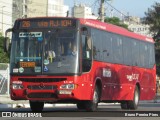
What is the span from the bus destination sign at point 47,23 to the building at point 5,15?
113 m

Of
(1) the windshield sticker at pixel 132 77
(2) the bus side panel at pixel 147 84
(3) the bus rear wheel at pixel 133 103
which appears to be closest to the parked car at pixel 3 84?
(2) the bus side panel at pixel 147 84

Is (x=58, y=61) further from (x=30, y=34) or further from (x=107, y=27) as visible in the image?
(x=107, y=27)

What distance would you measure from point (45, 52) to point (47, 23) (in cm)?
123

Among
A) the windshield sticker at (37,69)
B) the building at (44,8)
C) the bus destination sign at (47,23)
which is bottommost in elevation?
the windshield sticker at (37,69)

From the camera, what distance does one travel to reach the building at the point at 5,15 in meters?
137

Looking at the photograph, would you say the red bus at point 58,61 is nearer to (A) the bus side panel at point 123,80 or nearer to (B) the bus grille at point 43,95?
(B) the bus grille at point 43,95

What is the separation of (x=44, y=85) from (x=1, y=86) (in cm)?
1890

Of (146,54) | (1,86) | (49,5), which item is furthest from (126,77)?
(49,5)

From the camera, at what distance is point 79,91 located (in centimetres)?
2172

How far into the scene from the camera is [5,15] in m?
140

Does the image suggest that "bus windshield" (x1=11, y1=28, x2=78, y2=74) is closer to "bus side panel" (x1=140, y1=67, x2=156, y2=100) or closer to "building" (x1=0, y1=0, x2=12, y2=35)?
"bus side panel" (x1=140, y1=67, x2=156, y2=100)

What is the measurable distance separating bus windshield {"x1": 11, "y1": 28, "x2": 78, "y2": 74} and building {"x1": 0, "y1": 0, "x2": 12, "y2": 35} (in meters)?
114

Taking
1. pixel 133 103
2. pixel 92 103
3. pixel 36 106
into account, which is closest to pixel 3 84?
pixel 133 103

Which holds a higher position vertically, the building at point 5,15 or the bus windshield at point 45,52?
the building at point 5,15
